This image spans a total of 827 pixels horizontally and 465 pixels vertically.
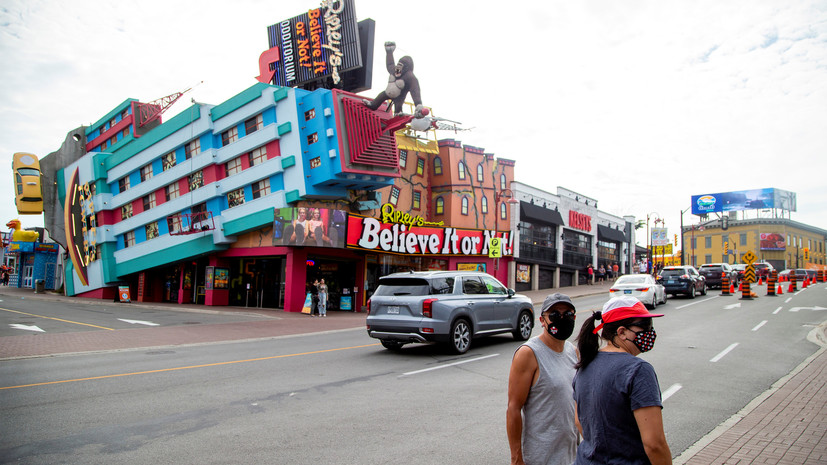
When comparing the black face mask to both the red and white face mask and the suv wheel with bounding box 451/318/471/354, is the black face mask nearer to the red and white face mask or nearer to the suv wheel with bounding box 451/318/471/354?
the red and white face mask

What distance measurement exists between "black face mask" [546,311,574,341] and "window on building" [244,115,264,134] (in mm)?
27782

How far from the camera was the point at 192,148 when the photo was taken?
32812 mm

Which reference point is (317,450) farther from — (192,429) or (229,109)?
(229,109)

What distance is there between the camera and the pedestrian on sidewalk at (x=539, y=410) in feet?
10.6

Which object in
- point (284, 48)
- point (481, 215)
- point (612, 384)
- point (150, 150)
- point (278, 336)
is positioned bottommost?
point (278, 336)

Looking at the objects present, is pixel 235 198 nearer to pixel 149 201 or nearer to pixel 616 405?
pixel 149 201

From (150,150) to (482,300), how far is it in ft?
102

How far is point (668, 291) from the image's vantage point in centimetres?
2755

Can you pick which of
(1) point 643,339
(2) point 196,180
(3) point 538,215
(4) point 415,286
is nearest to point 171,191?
(2) point 196,180

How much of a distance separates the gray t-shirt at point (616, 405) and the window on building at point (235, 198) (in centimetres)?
2957

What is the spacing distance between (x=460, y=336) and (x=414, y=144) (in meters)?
23.5

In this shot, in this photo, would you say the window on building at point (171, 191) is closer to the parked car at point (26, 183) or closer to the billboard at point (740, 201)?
the parked car at point (26, 183)

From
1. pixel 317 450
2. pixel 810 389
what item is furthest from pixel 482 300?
pixel 317 450

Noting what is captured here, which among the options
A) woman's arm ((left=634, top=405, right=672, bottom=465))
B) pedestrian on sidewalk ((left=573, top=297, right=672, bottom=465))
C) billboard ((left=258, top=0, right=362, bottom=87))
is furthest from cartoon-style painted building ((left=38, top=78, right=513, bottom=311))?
woman's arm ((left=634, top=405, right=672, bottom=465))
